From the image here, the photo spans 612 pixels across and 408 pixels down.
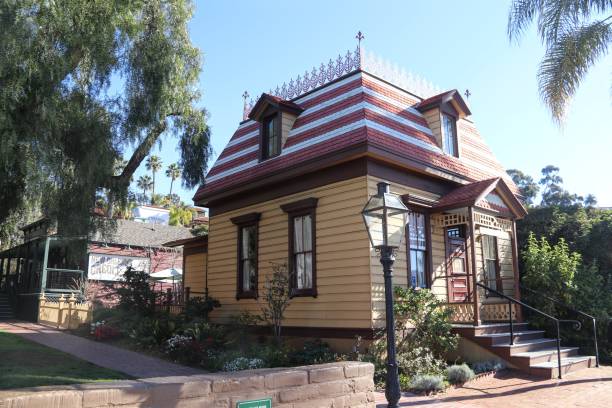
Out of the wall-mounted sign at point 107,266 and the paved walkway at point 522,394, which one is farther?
the wall-mounted sign at point 107,266

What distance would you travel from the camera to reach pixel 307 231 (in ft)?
42.1

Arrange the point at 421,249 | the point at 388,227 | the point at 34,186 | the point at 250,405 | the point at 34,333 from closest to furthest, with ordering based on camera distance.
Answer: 1. the point at 250,405
2. the point at 388,227
3. the point at 34,186
4. the point at 421,249
5. the point at 34,333

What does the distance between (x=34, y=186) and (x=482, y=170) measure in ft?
38.6

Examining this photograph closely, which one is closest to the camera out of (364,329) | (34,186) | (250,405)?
(250,405)

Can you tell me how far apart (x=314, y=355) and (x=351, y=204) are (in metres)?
3.44

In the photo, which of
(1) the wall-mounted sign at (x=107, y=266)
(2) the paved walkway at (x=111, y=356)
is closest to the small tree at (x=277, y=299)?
(2) the paved walkway at (x=111, y=356)

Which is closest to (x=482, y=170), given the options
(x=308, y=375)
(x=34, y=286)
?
(x=308, y=375)

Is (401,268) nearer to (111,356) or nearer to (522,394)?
(522,394)

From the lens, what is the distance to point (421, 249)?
493 inches

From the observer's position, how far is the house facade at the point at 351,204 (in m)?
11.5

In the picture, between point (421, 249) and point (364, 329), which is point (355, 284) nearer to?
point (364, 329)

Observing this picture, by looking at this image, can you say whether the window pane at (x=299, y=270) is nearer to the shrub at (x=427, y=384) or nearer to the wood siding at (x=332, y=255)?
the wood siding at (x=332, y=255)

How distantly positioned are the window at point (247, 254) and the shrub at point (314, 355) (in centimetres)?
317

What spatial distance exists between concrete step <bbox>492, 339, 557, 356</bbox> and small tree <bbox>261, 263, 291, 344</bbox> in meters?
4.81
